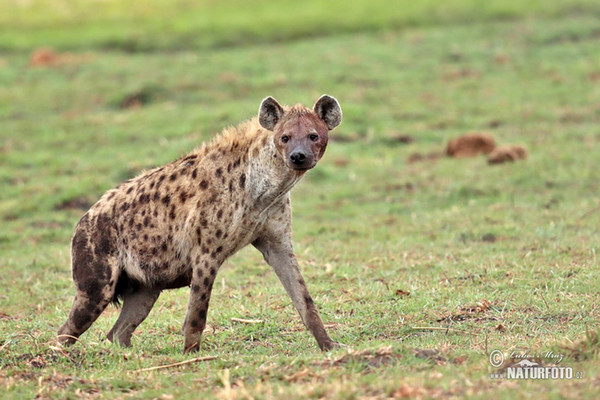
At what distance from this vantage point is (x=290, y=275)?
6273mm

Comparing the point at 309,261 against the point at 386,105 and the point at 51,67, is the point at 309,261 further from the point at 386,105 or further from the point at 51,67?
the point at 51,67

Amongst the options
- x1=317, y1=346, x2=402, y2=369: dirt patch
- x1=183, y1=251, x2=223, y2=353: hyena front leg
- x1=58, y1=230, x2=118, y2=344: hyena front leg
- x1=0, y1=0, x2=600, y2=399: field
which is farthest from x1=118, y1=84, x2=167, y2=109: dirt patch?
x1=317, y1=346, x2=402, y2=369: dirt patch

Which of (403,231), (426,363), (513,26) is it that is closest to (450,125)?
(403,231)

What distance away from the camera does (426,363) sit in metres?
5.11

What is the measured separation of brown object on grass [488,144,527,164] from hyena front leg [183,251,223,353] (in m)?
7.56

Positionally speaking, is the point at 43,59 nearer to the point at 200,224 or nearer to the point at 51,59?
the point at 51,59

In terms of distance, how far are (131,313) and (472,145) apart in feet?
26.3

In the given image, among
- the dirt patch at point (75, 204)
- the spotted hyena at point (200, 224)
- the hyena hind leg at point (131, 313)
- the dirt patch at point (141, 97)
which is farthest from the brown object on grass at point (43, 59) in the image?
→ the hyena hind leg at point (131, 313)

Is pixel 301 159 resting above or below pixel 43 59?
below

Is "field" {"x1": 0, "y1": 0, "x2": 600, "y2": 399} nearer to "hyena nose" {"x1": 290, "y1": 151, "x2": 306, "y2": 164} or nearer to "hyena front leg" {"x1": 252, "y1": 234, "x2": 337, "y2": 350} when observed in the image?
"hyena front leg" {"x1": 252, "y1": 234, "x2": 337, "y2": 350}

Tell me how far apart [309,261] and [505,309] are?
2632 mm

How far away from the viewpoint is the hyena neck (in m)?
6.16
